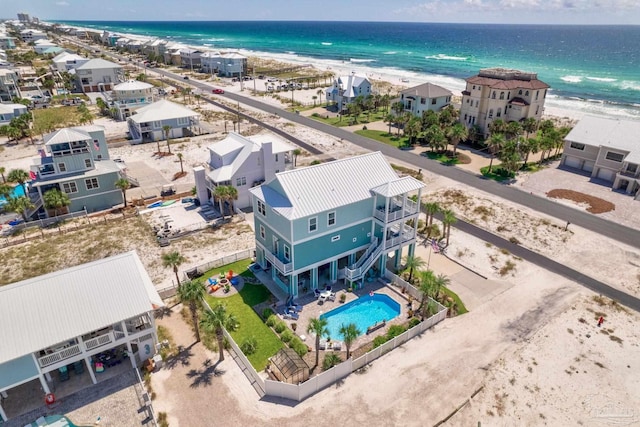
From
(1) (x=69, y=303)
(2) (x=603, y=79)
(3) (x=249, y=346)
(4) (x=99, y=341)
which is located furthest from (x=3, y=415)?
(2) (x=603, y=79)

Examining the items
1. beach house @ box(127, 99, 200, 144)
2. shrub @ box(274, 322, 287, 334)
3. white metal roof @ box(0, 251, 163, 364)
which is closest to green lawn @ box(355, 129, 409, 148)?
beach house @ box(127, 99, 200, 144)

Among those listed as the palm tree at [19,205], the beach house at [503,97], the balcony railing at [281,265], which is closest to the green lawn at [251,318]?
the balcony railing at [281,265]

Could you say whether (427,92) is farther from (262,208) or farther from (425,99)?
(262,208)

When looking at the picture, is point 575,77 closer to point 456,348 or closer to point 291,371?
point 456,348

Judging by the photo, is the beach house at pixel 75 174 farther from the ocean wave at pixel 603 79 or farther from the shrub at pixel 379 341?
the ocean wave at pixel 603 79

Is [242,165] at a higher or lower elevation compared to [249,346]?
higher

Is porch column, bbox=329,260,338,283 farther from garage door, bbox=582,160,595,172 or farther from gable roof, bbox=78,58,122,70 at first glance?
gable roof, bbox=78,58,122,70
